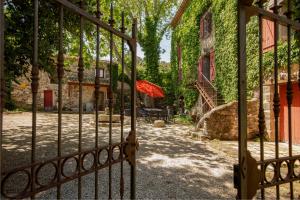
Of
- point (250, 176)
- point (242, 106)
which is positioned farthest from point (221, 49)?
point (250, 176)

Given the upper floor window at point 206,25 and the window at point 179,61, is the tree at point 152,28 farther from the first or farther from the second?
the upper floor window at point 206,25

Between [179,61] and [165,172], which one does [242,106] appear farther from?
[179,61]

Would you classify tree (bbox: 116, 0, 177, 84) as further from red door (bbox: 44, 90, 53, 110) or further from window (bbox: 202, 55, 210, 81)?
red door (bbox: 44, 90, 53, 110)

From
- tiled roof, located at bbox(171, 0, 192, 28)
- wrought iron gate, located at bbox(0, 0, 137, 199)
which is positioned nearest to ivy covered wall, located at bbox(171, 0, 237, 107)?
tiled roof, located at bbox(171, 0, 192, 28)

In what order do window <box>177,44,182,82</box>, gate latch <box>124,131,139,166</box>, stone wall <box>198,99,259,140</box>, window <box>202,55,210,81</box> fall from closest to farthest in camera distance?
gate latch <box>124,131,139,166</box>, stone wall <box>198,99,259,140</box>, window <box>202,55,210,81</box>, window <box>177,44,182,82</box>

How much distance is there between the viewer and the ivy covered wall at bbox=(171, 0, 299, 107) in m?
9.73

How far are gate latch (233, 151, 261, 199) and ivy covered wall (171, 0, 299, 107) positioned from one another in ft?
21.8

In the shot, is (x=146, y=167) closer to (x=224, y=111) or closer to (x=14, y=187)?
(x=14, y=187)

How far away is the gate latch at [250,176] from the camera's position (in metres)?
2.11

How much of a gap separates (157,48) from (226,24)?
1112cm

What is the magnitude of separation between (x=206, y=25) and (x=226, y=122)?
7.31 metres

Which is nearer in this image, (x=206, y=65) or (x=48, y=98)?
(x=206, y=65)

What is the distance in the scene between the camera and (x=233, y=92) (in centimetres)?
1124

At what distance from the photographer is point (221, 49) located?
12.6m
